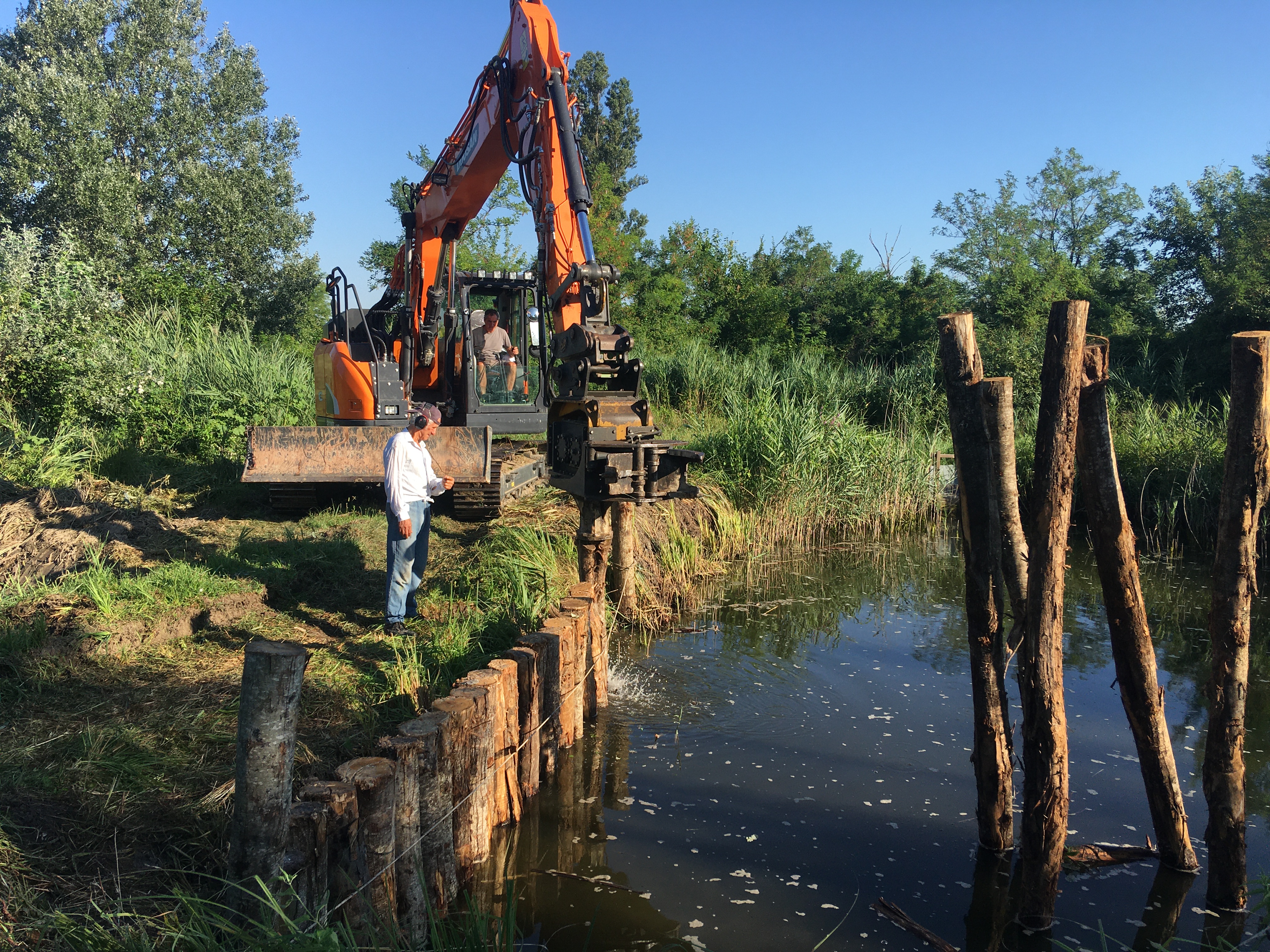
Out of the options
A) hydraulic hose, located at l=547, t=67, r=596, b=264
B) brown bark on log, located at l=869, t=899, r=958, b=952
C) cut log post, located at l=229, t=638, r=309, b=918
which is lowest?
brown bark on log, located at l=869, t=899, r=958, b=952

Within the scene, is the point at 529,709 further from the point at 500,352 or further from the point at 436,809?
the point at 500,352

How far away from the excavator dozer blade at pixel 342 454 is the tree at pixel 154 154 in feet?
56.3

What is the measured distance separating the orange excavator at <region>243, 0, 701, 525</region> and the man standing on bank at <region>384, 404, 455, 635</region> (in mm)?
896

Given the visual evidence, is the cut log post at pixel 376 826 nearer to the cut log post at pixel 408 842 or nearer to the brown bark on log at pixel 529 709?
the cut log post at pixel 408 842

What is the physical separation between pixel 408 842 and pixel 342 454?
560 cm

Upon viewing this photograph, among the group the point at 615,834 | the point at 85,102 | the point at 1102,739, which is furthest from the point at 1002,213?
the point at 615,834

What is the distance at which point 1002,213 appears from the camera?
126 feet

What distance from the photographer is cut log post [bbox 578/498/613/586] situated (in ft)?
20.5

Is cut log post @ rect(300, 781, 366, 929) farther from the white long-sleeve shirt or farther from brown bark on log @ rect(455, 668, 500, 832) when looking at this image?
the white long-sleeve shirt

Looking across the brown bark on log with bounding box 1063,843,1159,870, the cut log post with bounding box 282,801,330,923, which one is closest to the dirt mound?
the cut log post with bounding box 282,801,330,923

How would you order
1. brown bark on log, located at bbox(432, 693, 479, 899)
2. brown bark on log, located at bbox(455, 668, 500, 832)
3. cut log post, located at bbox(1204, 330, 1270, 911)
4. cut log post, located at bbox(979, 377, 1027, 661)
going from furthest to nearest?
brown bark on log, located at bbox(455, 668, 500, 832) < cut log post, located at bbox(979, 377, 1027, 661) < brown bark on log, located at bbox(432, 693, 479, 899) < cut log post, located at bbox(1204, 330, 1270, 911)

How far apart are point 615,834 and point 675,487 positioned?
91.7 inches

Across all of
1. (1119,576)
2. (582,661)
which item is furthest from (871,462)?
(1119,576)

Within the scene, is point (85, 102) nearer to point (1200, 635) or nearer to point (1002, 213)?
Answer: point (1200, 635)
